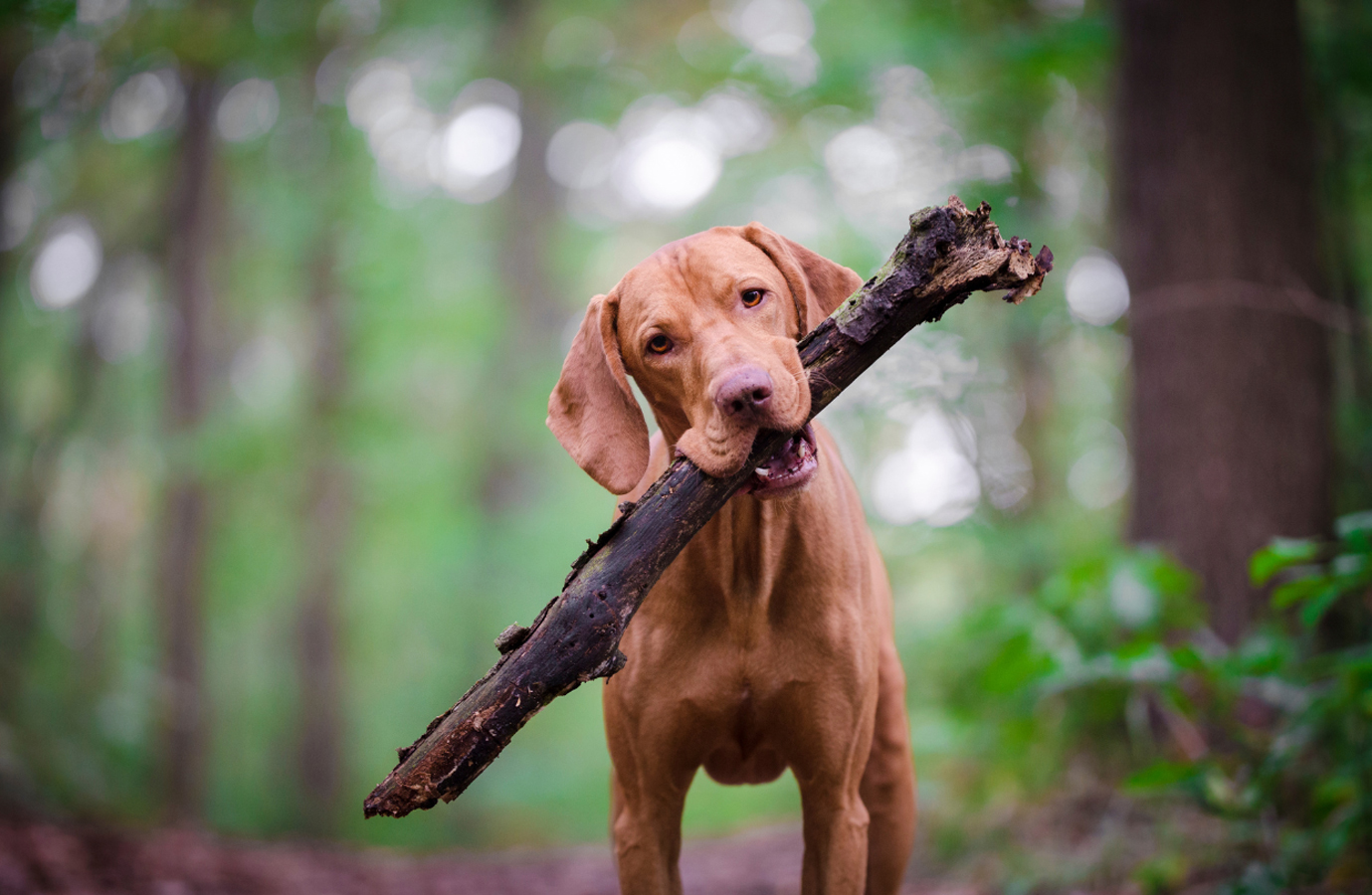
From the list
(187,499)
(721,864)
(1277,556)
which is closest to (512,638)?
(1277,556)

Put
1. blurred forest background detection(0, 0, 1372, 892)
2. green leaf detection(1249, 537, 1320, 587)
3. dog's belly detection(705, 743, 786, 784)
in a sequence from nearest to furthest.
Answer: dog's belly detection(705, 743, 786, 784), green leaf detection(1249, 537, 1320, 587), blurred forest background detection(0, 0, 1372, 892)

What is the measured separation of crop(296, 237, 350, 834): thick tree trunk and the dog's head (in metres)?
11.2

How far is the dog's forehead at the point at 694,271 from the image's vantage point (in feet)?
8.79

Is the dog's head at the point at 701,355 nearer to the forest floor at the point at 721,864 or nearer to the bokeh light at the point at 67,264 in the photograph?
the forest floor at the point at 721,864

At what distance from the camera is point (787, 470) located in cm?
261

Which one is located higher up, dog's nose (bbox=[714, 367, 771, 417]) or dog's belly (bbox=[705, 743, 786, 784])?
dog's nose (bbox=[714, 367, 771, 417])

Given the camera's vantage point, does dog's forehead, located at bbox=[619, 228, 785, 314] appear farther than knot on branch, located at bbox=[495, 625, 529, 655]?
Yes

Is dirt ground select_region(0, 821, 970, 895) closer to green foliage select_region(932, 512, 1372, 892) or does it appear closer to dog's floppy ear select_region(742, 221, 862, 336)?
green foliage select_region(932, 512, 1372, 892)

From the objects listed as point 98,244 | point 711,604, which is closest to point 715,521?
point 711,604

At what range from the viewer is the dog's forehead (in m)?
2.68

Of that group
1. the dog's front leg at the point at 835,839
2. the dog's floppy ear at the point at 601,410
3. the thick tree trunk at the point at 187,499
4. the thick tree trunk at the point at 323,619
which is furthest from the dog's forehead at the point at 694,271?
the thick tree trunk at the point at 323,619

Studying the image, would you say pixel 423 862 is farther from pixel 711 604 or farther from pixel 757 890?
pixel 711 604

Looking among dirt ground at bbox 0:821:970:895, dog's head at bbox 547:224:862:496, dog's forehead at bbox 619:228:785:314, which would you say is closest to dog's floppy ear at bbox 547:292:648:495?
dog's head at bbox 547:224:862:496

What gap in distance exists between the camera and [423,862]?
8.50 m
